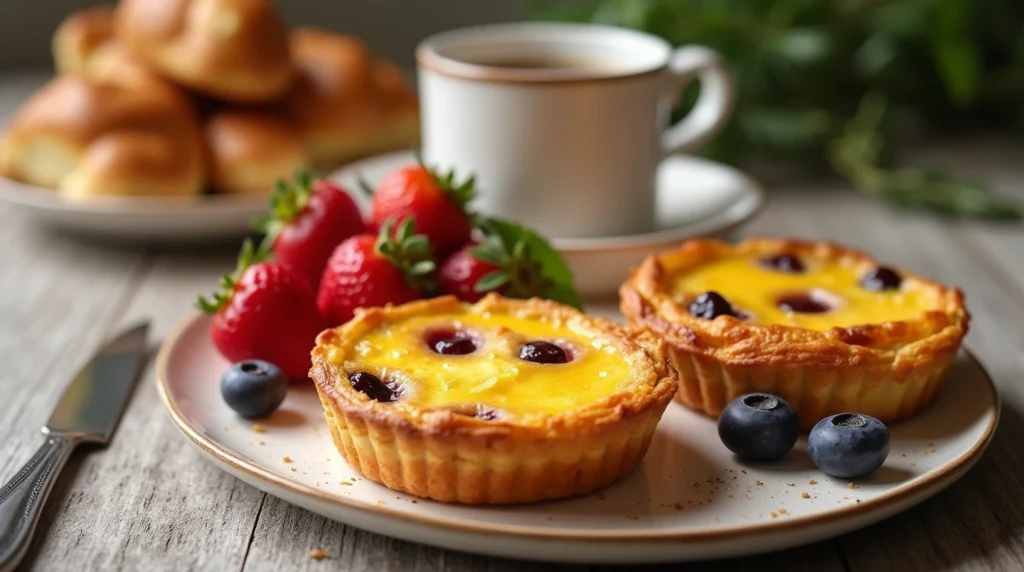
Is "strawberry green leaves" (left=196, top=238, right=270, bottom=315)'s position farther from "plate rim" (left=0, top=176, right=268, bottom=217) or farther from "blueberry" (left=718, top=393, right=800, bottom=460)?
"blueberry" (left=718, top=393, right=800, bottom=460)

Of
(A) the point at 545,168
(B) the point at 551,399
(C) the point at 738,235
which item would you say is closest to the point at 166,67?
(A) the point at 545,168

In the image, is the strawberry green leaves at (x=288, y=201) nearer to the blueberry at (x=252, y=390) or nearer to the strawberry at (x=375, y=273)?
the strawberry at (x=375, y=273)

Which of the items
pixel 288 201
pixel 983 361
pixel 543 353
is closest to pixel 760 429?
pixel 543 353

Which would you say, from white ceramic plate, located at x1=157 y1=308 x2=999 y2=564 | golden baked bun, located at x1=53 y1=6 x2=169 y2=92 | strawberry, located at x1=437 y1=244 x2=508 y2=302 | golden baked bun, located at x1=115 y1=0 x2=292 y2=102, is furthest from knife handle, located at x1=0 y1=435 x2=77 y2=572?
golden baked bun, located at x1=53 y1=6 x2=169 y2=92

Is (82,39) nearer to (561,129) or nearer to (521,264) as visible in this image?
(561,129)

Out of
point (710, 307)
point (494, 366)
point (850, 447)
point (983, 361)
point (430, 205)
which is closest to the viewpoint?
point (850, 447)
